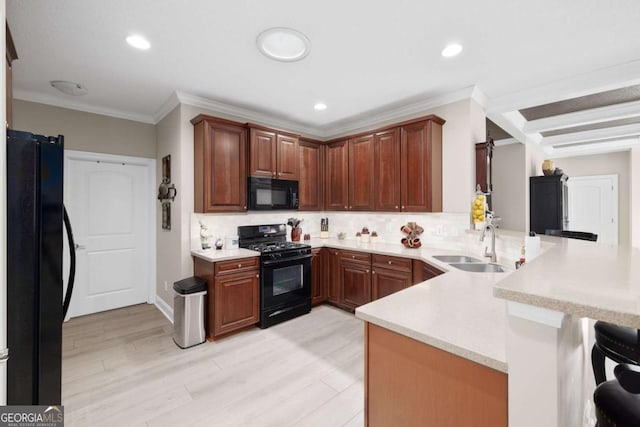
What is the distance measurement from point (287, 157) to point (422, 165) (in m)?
1.80

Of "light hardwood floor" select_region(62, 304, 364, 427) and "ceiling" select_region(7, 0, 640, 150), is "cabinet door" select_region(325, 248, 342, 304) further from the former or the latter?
"ceiling" select_region(7, 0, 640, 150)

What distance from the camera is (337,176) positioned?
436 centimetres

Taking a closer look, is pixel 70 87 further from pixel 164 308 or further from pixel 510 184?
pixel 510 184

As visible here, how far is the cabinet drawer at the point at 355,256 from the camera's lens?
3504 mm

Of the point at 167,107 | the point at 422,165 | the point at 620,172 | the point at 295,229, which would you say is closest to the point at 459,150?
the point at 422,165

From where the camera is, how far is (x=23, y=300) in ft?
3.99

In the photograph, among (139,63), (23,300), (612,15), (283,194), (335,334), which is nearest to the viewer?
(23,300)

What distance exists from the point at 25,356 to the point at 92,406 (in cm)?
114

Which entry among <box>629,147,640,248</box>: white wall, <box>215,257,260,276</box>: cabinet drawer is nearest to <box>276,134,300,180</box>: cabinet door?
<box>215,257,260,276</box>: cabinet drawer

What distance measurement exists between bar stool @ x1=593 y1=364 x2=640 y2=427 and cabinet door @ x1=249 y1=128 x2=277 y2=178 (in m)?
3.37

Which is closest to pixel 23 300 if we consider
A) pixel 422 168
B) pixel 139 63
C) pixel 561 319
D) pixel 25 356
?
pixel 25 356

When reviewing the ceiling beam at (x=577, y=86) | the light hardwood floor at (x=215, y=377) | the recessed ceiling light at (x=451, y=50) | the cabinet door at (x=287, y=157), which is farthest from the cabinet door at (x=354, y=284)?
the ceiling beam at (x=577, y=86)

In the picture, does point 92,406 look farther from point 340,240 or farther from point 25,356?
point 340,240

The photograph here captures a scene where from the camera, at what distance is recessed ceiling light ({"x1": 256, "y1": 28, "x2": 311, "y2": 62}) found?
2.14 metres
